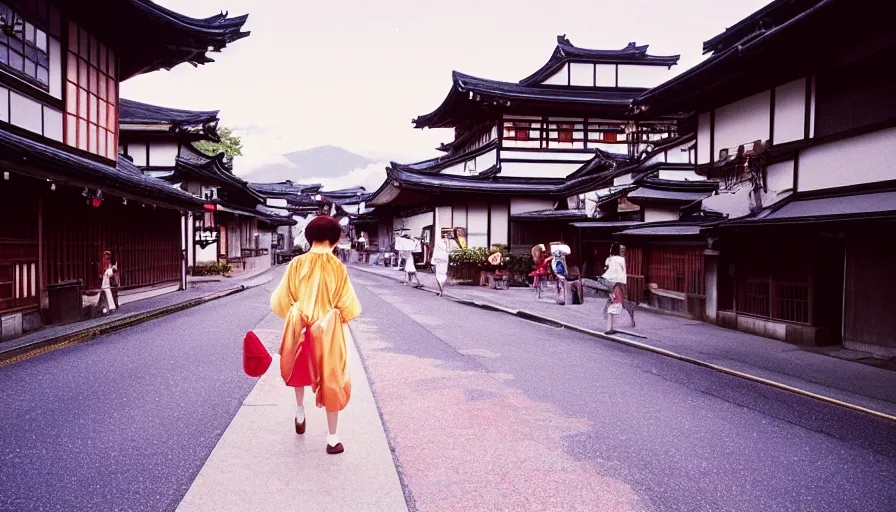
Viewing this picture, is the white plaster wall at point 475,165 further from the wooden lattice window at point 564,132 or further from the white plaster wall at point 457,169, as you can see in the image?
the wooden lattice window at point 564,132

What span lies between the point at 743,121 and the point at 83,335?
1374 centimetres

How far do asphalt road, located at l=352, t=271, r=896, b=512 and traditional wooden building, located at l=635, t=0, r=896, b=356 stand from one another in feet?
11.1

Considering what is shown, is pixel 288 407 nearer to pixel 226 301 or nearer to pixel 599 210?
pixel 226 301

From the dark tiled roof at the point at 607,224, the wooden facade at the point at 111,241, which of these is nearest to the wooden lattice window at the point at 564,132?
the dark tiled roof at the point at 607,224

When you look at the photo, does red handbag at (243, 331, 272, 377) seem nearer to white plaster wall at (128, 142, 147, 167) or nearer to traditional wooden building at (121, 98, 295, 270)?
traditional wooden building at (121, 98, 295, 270)

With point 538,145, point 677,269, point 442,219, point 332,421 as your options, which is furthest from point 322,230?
→ point 538,145

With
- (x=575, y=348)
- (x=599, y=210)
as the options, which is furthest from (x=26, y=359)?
(x=599, y=210)

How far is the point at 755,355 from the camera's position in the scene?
8938mm

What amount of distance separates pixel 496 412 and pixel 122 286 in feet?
45.5

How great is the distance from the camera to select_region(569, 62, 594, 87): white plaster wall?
29.9 m

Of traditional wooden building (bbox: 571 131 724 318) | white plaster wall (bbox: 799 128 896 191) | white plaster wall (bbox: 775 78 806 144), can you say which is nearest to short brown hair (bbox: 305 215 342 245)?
white plaster wall (bbox: 799 128 896 191)

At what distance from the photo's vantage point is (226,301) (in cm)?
1733

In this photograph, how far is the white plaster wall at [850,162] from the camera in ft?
28.5

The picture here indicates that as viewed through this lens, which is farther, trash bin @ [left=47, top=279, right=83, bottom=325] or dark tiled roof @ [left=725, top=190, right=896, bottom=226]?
trash bin @ [left=47, top=279, right=83, bottom=325]
